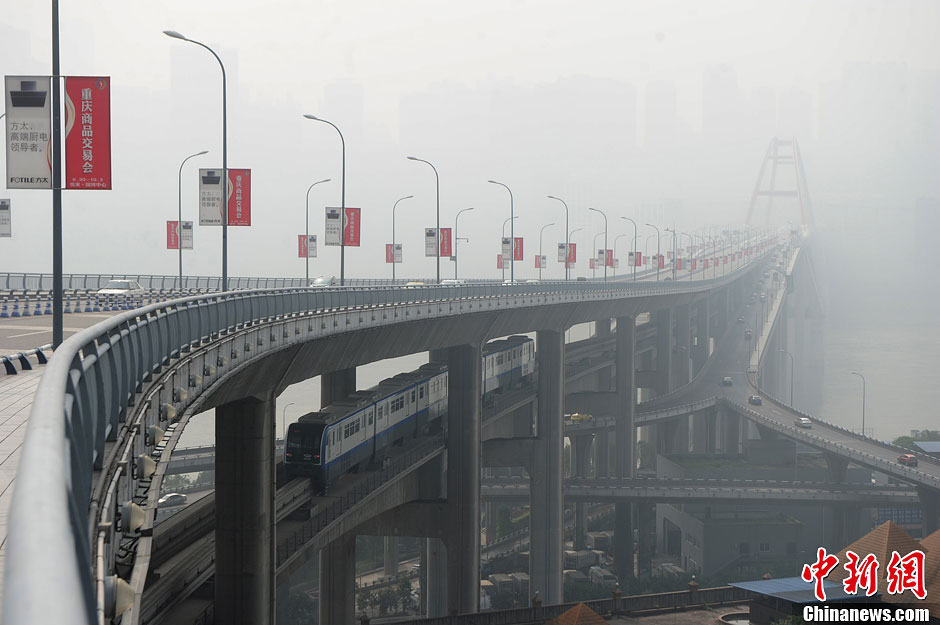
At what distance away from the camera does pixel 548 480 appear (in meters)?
68.2

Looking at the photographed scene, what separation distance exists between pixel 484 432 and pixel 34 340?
4194 cm

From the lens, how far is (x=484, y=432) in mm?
66875

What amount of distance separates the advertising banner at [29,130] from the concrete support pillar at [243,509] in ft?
36.8

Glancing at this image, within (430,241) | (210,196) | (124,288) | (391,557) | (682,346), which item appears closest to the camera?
(210,196)

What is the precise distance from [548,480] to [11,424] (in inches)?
2277

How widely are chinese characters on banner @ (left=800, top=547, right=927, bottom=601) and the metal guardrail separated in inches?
1212

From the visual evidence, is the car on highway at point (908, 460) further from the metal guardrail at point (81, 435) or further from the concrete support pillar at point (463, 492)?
the metal guardrail at point (81, 435)

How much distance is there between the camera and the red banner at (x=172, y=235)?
201ft

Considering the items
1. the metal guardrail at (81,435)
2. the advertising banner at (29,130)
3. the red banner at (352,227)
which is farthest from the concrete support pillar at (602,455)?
the advertising banner at (29,130)

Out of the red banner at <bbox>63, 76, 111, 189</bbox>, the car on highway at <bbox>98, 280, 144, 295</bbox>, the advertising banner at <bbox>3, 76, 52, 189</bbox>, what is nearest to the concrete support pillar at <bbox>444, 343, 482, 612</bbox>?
the car on highway at <bbox>98, 280, 144, 295</bbox>

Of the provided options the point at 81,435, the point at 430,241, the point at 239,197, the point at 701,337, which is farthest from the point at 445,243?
the point at 701,337

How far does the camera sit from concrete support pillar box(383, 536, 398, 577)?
85062mm

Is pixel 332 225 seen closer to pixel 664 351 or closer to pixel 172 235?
pixel 172 235

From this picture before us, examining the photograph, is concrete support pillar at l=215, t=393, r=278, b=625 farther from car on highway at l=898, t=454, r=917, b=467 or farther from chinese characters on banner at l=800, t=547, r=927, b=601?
car on highway at l=898, t=454, r=917, b=467
